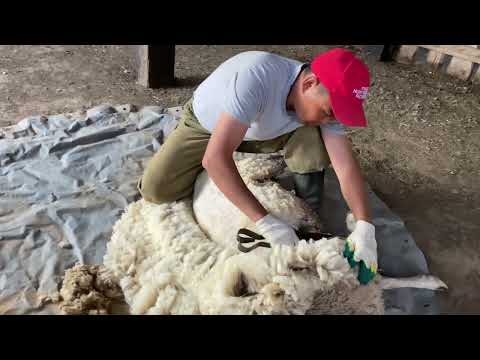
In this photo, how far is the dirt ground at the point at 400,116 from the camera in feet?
7.34

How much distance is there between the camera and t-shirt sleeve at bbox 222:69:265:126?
1.54 meters

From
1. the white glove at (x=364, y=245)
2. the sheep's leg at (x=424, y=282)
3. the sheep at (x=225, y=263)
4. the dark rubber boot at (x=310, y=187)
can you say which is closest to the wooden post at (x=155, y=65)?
the sheep at (x=225, y=263)

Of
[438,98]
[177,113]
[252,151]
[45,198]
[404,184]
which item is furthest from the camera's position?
[438,98]

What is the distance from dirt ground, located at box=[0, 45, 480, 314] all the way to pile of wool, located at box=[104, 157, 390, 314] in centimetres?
84

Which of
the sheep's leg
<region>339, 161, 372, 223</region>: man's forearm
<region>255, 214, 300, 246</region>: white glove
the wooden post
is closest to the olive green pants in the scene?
<region>339, 161, 372, 223</region>: man's forearm

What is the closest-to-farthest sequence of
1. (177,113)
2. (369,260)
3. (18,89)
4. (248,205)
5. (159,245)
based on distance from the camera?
1. (369,260)
2. (248,205)
3. (159,245)
4. (177,113)
5. (18,89)

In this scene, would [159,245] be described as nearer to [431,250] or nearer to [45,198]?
[45,198]

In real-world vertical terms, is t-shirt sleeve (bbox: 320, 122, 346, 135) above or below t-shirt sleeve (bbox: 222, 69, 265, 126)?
below

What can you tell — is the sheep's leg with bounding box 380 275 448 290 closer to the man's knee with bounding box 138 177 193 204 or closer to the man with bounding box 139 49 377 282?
the man with bounding box 139 49 377 282

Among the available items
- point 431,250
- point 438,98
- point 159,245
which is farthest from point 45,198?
point 438,98

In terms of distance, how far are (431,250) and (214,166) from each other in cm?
126

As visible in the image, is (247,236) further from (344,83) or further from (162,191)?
(344,83)

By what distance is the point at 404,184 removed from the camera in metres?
2.58

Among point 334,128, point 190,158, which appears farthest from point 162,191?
point 334,128
